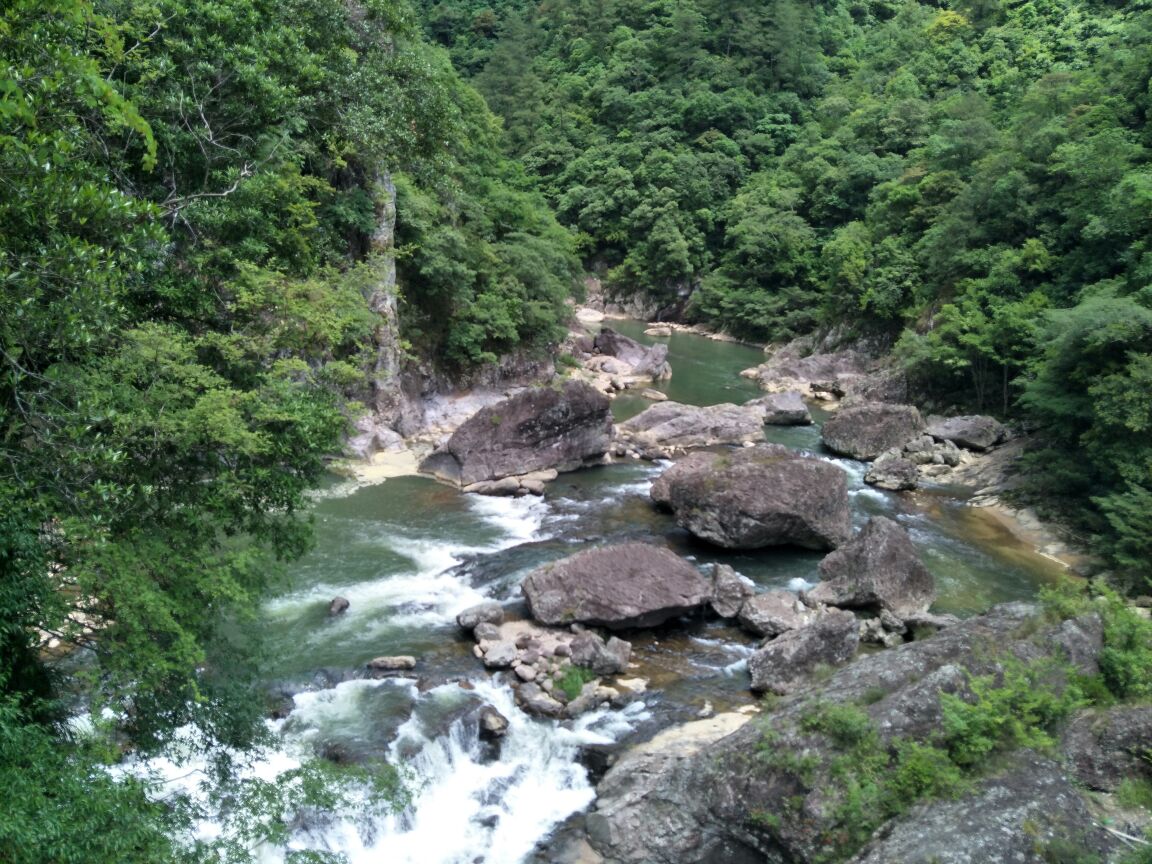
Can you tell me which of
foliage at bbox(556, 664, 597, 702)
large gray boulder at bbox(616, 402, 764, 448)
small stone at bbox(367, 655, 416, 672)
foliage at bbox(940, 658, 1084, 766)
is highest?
foliage at bbox(940, 658, 1084, 766)

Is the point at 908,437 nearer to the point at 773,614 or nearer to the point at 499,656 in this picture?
the point at 773,614

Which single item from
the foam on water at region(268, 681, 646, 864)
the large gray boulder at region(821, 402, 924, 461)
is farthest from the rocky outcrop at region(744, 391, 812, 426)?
the foam on water at region(268, 681, 646, 864)

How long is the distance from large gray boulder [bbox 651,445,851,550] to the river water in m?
0.54

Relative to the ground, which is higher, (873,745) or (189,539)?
(189,539)

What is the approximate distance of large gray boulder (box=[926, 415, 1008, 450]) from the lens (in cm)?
2648

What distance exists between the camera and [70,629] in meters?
7.30

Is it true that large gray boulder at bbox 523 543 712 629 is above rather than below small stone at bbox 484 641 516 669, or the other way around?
above

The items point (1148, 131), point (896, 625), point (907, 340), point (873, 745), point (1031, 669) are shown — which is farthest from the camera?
point (907, 340)

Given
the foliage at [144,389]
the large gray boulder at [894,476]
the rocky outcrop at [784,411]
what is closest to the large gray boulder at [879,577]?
the large gray boulder at [894,476]

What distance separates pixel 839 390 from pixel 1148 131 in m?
14.3

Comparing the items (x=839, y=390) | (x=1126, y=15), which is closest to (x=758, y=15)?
(x=1126, y=15)

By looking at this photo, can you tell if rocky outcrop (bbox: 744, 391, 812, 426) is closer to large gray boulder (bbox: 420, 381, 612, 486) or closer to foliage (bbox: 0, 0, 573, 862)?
large gray boulder (bbox: 420, 381, 612, 486)

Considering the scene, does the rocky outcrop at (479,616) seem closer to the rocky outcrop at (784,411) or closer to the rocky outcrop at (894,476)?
the rocky outcrop at (894,476)

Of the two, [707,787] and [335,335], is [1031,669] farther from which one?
[335,335]
